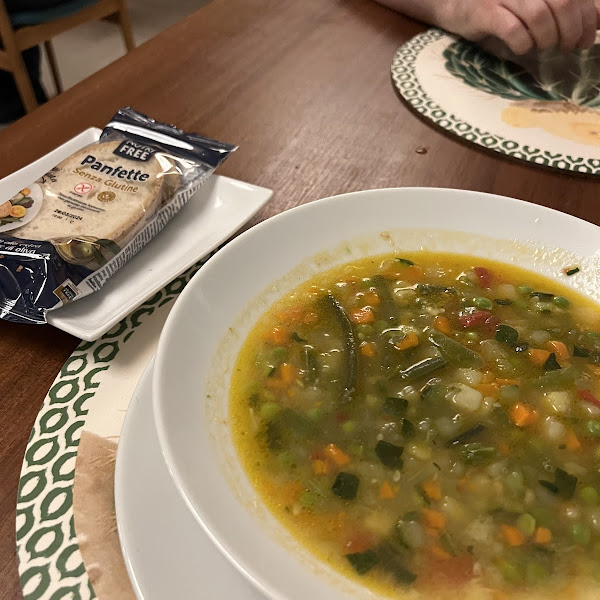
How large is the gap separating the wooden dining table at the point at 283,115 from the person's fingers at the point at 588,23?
69cm

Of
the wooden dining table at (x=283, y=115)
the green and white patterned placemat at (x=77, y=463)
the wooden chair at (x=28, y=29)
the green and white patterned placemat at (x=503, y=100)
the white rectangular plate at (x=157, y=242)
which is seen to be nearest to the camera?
the green and white patterned placemat at (x=77, y=463)

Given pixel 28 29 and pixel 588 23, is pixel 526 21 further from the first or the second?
pixel 28 29

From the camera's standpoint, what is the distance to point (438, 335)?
1.28 meters

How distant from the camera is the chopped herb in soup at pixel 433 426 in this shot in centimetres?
94

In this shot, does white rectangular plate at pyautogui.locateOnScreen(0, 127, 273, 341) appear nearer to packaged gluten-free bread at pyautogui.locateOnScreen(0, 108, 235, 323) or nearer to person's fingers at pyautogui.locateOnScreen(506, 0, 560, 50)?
packaged gluten-free bread at pyautogui.locateOnScreen(0, 108, 235, 323)

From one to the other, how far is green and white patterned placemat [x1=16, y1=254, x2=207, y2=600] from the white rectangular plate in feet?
Result: 0.16

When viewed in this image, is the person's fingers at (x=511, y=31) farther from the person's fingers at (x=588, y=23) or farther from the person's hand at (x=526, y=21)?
the person's fingers at (x=588, y=23)

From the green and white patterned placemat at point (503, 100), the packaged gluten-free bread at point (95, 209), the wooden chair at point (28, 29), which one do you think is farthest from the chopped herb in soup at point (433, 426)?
the wooden chair at point (28, 29)

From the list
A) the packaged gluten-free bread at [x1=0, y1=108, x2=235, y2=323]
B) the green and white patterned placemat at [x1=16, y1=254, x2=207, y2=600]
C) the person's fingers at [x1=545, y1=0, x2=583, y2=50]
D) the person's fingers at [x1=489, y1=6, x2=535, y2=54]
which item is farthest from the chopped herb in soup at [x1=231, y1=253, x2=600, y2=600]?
the person's fingers at [x1=545, y1=0, x2=583, y2=50]

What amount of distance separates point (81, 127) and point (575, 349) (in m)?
1.67

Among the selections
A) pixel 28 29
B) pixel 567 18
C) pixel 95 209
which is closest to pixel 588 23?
pixel 567 18

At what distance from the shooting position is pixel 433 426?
111 centimetres

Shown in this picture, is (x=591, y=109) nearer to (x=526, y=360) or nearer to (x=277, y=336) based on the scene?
(x=526, y=360)

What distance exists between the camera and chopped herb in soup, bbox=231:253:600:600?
0.94 m
